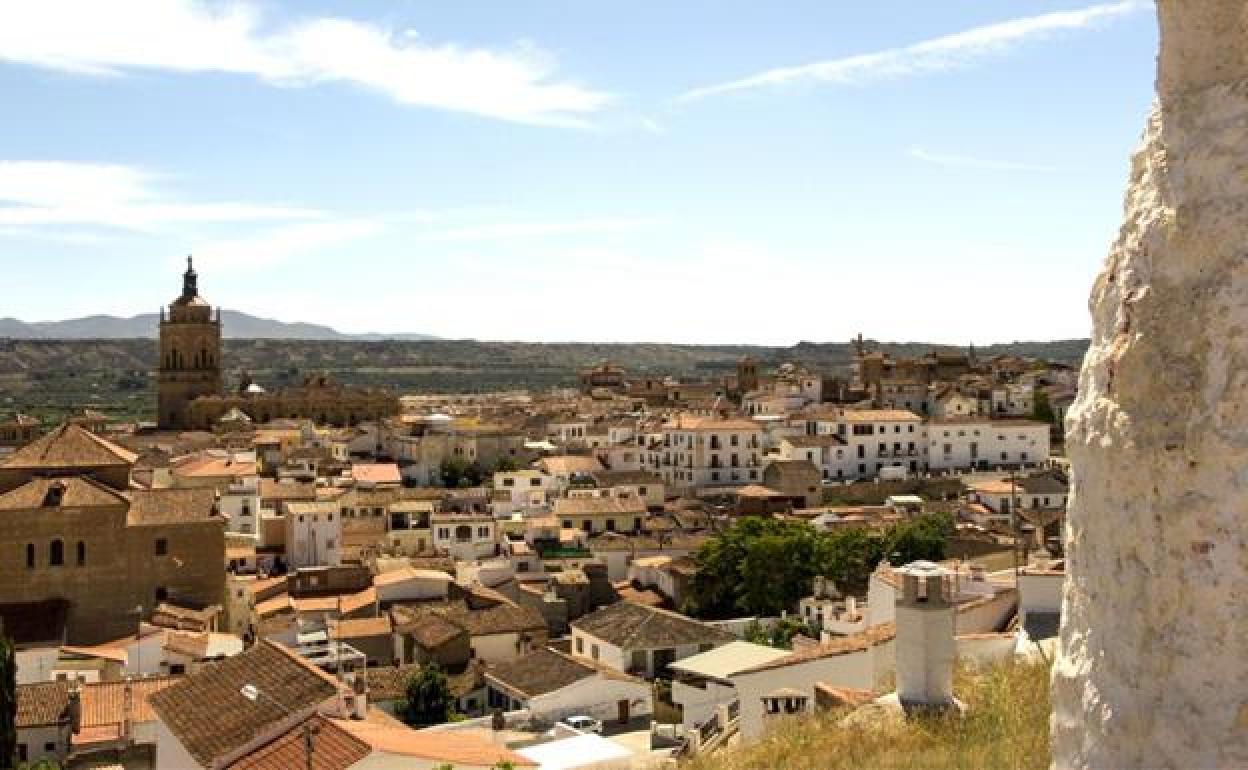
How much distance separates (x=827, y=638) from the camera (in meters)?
22.6

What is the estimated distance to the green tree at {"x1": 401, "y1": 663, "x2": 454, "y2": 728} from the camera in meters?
26.2

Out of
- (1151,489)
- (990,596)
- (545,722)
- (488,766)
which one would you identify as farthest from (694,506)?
(1151,489)

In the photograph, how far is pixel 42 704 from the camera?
76.5 ft

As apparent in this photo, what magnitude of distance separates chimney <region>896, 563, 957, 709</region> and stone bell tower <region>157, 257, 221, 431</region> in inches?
2876

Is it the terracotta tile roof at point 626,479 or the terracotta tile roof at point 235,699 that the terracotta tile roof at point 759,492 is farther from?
the terracotta tile roof at point 235,699

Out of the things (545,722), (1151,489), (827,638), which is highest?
(1151,489)

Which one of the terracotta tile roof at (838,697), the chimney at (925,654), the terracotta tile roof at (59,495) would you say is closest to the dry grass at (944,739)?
the chimney at (925,654)

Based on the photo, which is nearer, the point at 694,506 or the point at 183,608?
the point at 183,608

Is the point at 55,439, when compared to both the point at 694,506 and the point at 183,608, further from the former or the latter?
the point at 694,506

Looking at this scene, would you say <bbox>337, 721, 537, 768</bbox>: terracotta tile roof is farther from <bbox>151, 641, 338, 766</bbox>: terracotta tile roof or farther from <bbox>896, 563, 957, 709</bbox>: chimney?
<bbox>896, 563, 957, 709</bbox>: chimney

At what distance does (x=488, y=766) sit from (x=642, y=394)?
268 feet

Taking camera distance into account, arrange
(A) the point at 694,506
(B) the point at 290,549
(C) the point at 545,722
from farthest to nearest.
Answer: (A) the point at 694,506
(B) the point at 290,549
(C) the point at 545,722

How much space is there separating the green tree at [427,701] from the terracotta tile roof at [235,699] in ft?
30.4

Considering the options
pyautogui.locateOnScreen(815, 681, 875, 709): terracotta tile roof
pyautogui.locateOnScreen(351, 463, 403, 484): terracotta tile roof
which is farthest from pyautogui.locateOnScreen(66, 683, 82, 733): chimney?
pyautogui.locateOnScreen(351, 463, 403, 484): terracotta tile roof
